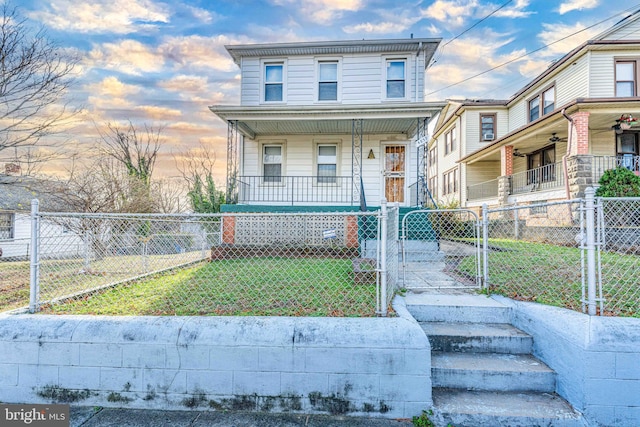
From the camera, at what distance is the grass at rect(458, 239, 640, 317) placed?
11.9 ft

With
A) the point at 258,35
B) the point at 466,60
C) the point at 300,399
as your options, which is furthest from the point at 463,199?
the point at 300,399

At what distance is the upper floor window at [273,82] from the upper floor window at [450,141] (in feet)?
46.4

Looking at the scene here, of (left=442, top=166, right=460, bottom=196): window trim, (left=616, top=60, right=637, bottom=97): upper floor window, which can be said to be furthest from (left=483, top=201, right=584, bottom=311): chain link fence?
(left=442, top=166, right=460, bottom=196): window trim

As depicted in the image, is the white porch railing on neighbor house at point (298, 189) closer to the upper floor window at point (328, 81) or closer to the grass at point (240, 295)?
the upper floor window at point (328, 81)

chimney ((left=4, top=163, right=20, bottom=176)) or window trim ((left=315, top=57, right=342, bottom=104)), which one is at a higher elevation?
window trim ((left=315, top=57, right=342, bottom=104))

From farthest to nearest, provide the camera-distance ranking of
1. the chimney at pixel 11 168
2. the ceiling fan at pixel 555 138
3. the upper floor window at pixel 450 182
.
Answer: the upper floor window at pixel 450 182, the ceiling fan at pixel 555 138, the chimney at pixel 11 168

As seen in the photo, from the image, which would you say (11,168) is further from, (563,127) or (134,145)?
(563,127)

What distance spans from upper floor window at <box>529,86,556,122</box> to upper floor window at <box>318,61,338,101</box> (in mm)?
10442

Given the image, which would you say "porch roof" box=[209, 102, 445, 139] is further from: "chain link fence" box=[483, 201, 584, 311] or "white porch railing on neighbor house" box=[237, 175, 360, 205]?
"chain link fence" box=[483, 201, 584, 311]

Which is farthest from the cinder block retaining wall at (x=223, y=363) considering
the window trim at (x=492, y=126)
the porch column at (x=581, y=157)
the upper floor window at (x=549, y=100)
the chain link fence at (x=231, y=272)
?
the window trim at (x=492, y=126)

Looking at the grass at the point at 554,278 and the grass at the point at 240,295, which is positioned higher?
the grass at the point at 554,278

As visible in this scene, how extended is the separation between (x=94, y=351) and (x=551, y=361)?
14.3 ft

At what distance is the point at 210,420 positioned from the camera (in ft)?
8.83

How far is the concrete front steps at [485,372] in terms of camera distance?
102 inches
